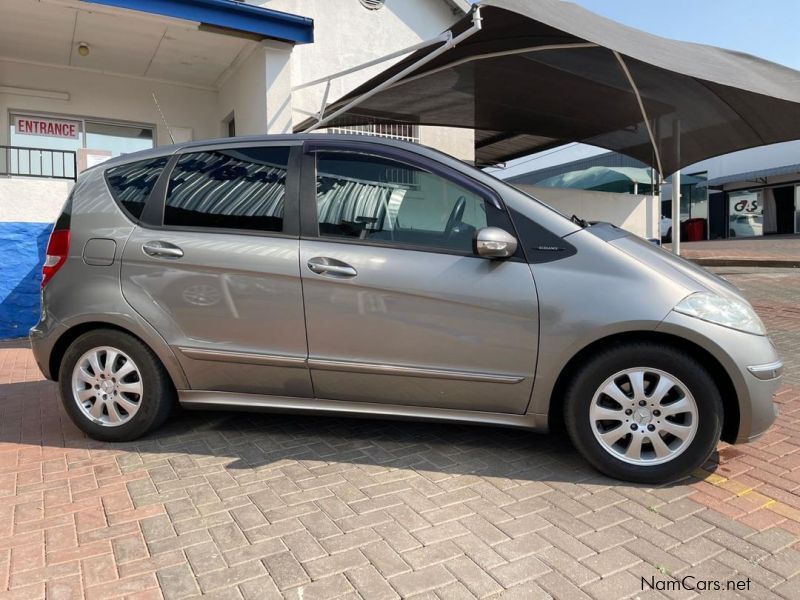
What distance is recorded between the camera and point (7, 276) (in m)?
7.39

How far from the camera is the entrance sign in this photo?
9.06 metres

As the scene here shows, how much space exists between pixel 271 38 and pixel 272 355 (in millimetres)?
6142

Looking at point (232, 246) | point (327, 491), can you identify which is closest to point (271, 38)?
point (232, 246)

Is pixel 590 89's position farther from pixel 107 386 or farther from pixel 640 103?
pixel 107 386

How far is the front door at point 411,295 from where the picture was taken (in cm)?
304

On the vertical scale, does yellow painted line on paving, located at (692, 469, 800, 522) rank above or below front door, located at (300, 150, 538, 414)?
below

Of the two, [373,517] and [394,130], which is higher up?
[394,130]

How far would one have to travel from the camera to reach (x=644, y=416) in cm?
290

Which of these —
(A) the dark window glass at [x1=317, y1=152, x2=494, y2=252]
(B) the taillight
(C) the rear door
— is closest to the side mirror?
(A) the dark window glass at [x1=317, y1=152, x2=494, y2=252]

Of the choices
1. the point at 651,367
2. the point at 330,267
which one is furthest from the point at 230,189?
the point at 651,367

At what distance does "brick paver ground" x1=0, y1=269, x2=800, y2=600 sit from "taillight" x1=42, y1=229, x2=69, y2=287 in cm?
109

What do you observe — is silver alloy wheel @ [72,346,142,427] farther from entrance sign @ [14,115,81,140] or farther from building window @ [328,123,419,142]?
building window @ [328,123,419,142]

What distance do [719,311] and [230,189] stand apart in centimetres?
279

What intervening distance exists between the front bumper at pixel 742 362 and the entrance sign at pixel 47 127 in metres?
9.67
